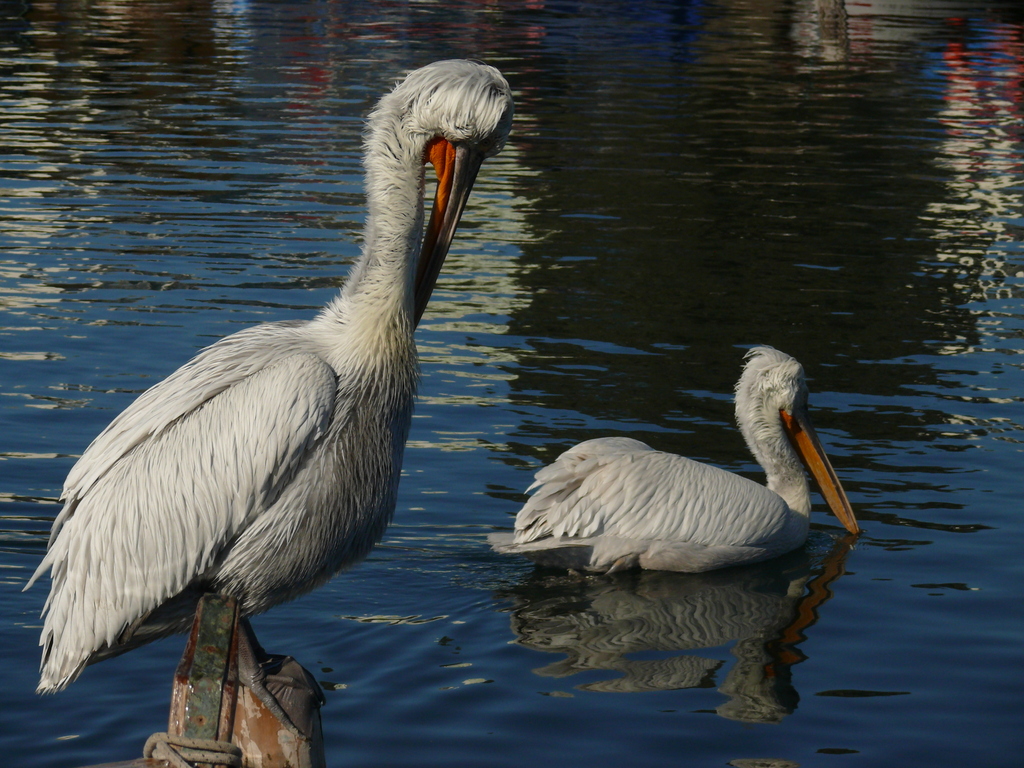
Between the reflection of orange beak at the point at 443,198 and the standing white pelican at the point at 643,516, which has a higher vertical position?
the reflection of orange beak at the point at 443,198

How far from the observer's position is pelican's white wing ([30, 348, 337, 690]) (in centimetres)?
370

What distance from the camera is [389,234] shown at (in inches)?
150

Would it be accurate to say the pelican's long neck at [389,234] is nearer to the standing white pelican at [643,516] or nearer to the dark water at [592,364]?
the dark water at [592,364]

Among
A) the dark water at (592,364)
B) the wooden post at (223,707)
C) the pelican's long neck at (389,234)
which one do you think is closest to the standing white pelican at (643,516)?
the dark water at (592,364)

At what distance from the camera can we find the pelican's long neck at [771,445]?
6.49m

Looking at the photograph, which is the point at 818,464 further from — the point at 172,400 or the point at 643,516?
the point at 172,400

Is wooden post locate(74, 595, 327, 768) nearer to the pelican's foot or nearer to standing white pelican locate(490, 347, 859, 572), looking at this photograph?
the pelican's foot

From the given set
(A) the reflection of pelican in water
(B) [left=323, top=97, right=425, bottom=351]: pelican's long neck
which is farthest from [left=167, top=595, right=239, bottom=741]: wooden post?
(A) the reflection of pelican in water

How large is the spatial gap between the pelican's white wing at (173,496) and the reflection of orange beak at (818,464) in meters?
3.22

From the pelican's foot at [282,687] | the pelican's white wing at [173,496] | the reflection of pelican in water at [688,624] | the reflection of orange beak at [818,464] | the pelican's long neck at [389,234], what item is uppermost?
the pelican's long neck at [389,234]

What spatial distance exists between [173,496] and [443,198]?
41.2 inches

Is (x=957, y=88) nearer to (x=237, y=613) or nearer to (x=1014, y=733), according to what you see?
(x=1014, y=733)

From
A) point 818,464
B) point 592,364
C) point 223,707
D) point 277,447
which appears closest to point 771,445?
point 818,464

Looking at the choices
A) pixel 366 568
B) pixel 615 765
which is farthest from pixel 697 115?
pixel 615 765
